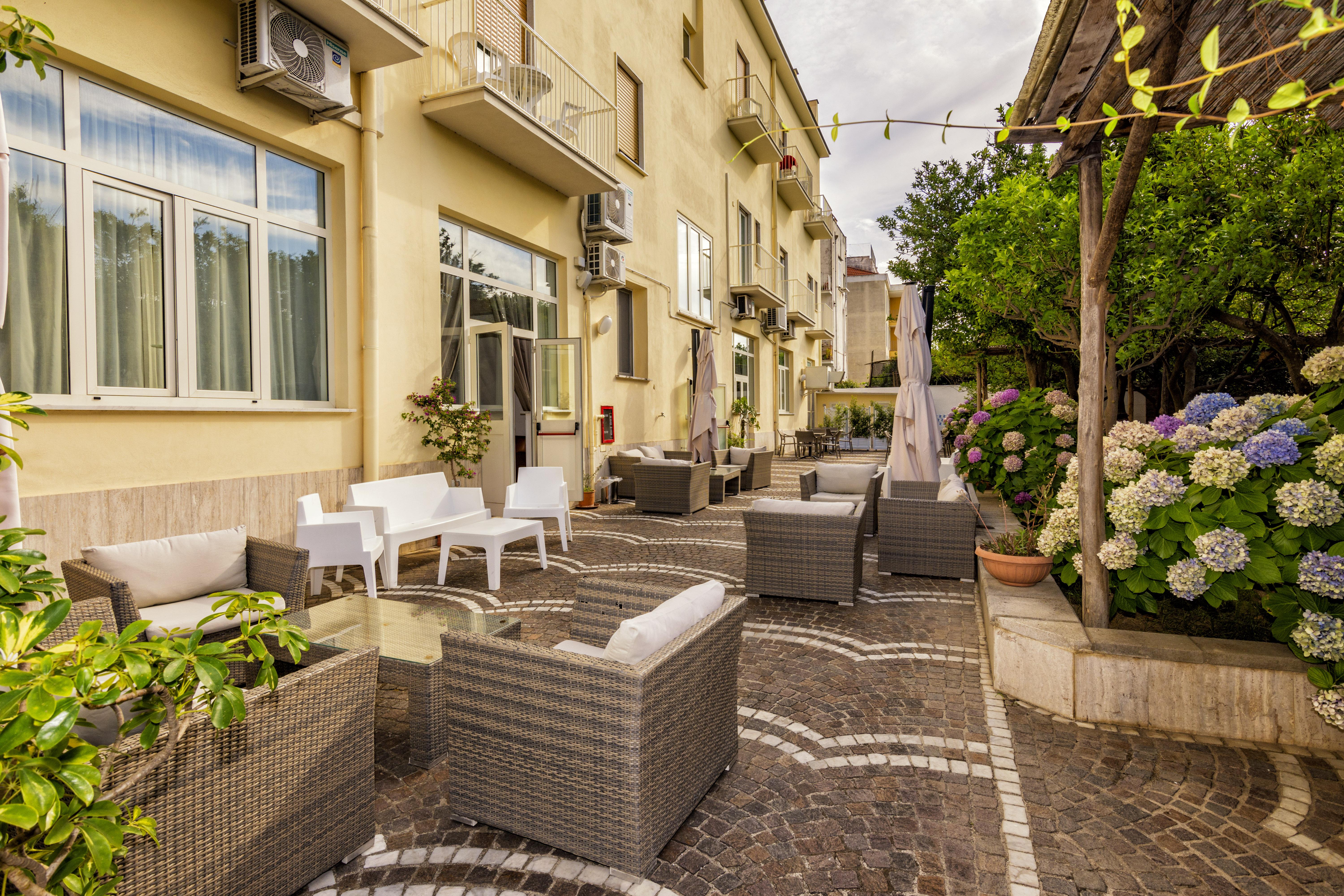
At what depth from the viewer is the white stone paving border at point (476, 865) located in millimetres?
1810

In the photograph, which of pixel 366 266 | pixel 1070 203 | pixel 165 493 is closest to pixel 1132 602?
pixel 1070 203

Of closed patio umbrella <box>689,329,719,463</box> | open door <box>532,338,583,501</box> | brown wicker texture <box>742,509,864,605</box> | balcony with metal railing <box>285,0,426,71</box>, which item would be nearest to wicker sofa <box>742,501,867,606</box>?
brown wicker texture <box>742,509,864,605</box>

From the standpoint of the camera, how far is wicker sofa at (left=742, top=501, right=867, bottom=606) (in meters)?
4.25

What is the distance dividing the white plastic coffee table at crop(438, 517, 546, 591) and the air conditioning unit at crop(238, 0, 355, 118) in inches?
131

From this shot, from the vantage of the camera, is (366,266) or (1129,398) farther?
(1129,398)

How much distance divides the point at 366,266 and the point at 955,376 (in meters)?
19.1

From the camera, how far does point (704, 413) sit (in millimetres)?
10195

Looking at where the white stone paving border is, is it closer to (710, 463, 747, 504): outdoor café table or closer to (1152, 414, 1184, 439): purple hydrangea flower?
(1152, 414, 1184, 439): purple hydrangea flower

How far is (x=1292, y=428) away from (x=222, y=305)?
613 cm

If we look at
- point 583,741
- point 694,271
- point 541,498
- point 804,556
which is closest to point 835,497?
point 804,556

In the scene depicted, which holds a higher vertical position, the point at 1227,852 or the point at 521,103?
the point at 521,103

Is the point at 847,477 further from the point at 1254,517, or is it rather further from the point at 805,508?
the point at 1254,517

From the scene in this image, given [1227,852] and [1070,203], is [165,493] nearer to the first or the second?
[1227,852]

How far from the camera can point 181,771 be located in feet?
4.72
